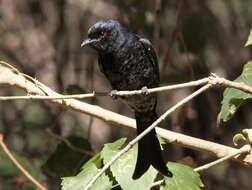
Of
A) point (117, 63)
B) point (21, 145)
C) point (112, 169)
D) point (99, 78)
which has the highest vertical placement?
point (117, 63)

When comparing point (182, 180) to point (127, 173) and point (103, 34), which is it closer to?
point (127, 173)

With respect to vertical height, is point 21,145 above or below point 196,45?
below

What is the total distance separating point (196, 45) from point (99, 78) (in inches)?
52.1

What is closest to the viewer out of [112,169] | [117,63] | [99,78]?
[112,169]

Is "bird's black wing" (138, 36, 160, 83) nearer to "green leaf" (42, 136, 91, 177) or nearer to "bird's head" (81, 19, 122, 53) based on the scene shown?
"bird's head" (81, 19, 122, 53)

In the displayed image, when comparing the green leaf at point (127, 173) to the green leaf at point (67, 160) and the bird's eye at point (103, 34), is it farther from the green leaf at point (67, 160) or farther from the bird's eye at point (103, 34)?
the green leaf at point (67, 160)

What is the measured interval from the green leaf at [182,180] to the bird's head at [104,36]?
886 millimetres

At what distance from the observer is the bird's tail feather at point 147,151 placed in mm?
2168

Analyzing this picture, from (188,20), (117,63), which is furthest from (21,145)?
(117,63)

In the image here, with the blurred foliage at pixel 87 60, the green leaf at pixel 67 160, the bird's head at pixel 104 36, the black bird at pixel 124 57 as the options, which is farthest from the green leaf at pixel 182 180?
the blurred foliage at pixel 87 60

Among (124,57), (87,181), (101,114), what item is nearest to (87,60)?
(124,57)

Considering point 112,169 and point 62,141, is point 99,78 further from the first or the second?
point 112,169

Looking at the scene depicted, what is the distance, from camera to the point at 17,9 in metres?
4.64

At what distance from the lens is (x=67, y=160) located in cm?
312
